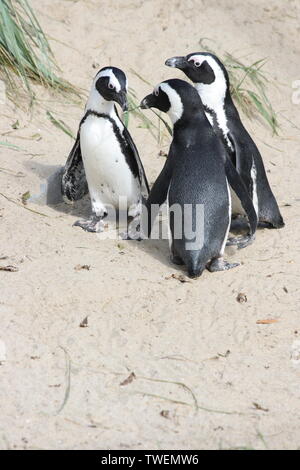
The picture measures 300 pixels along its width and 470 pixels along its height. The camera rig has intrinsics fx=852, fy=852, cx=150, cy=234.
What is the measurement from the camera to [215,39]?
6.87 metres

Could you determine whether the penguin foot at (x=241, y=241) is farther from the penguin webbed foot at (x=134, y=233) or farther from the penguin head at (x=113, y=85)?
the penguin head at (x=113, y=85)

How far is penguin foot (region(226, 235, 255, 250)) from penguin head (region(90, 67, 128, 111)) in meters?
0.95

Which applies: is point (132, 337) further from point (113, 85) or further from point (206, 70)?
point (206, 70)

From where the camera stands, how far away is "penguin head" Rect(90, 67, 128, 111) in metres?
4.54

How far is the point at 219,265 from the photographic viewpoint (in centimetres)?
436

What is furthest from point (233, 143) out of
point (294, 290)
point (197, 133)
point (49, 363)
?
point (49, 363)

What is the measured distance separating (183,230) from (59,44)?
273 cm

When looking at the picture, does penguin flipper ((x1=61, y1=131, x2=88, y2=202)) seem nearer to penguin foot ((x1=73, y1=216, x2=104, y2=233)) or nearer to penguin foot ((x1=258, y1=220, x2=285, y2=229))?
penguin foot ((x1=73, y1=216, x2=104, y2=233))

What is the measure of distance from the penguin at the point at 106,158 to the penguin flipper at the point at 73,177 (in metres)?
0.04

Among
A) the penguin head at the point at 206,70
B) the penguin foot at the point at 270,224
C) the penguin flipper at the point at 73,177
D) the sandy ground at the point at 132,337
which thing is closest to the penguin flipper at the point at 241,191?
the sandy ground at the point at 132,337

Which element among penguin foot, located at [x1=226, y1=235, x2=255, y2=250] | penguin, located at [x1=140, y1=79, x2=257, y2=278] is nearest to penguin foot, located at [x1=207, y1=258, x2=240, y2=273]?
penguin, located at [x1=140, y1=79, x2=257, y2=278]

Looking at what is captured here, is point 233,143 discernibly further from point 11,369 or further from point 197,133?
point 11,369

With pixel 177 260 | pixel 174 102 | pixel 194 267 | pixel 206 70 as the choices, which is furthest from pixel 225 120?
pixel 194 267

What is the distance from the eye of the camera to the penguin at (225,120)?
4.81 m
